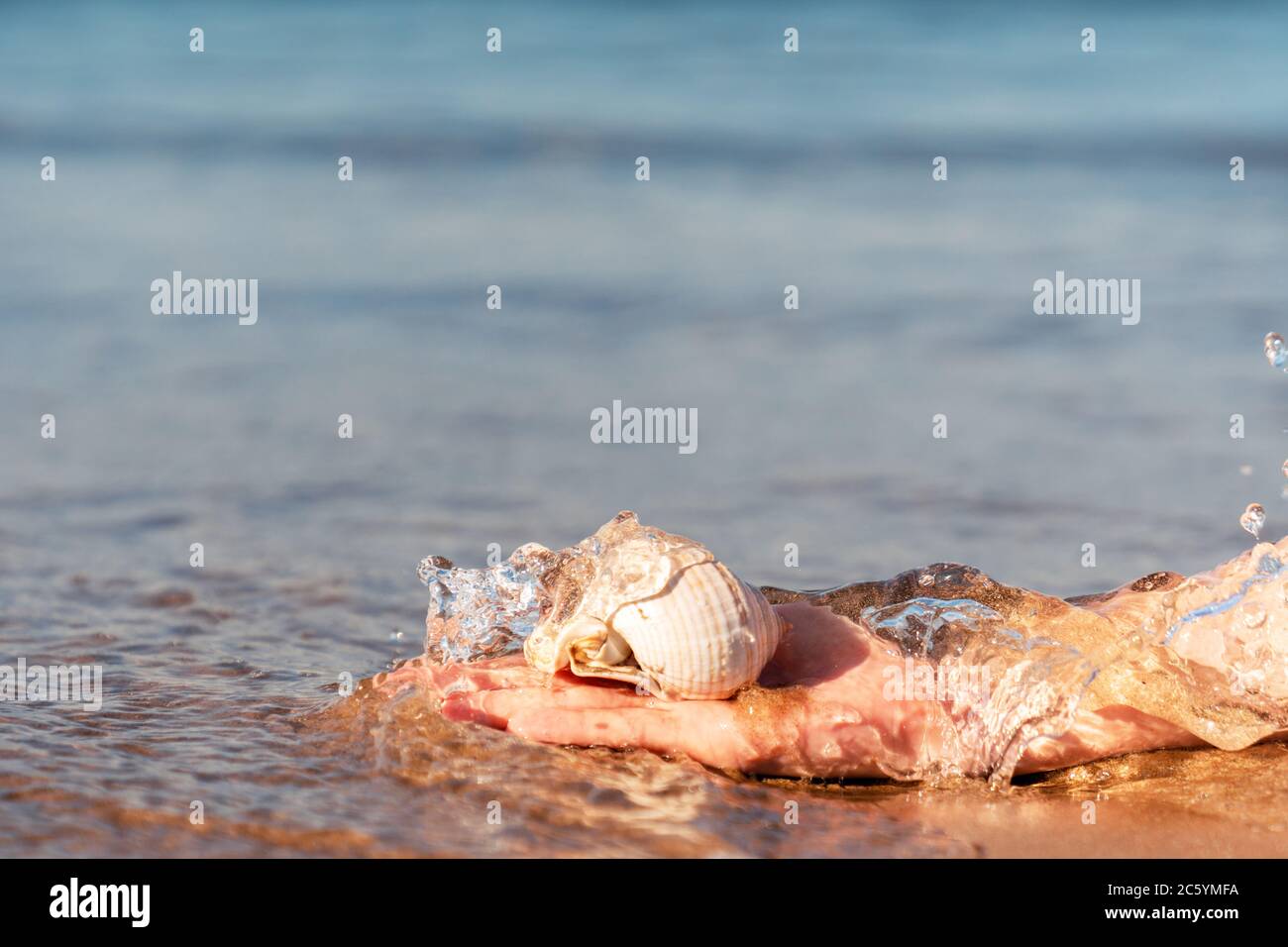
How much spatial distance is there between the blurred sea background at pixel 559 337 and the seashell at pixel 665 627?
0.58 m

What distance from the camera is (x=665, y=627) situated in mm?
3049

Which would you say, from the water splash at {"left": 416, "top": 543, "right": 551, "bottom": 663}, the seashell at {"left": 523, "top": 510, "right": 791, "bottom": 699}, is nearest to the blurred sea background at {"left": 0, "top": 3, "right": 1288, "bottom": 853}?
the water splash at {"left": 416, "top": 543, "right": 551, "bottom": 663}

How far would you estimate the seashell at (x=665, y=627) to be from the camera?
305 cm

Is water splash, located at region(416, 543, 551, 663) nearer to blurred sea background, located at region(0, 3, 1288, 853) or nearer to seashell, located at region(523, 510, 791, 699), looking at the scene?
seashell, located at region(523, 510, 791, 699)

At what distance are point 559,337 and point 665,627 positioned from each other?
447 centimetres

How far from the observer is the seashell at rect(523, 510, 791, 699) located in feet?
10.0

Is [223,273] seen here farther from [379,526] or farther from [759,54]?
[759,54]

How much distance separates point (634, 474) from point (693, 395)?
2.81 ft

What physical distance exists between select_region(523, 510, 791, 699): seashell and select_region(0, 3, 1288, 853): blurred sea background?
584 millimetres

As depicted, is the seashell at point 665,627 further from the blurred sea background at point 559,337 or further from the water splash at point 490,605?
the blurred sea background at point 559,337

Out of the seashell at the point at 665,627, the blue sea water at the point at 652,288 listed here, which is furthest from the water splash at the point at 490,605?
the blue sea water at the point at 652,288

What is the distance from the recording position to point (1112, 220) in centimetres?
886

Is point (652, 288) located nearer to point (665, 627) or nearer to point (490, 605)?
point (490, 605)

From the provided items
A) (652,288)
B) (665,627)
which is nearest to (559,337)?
(652,288)
